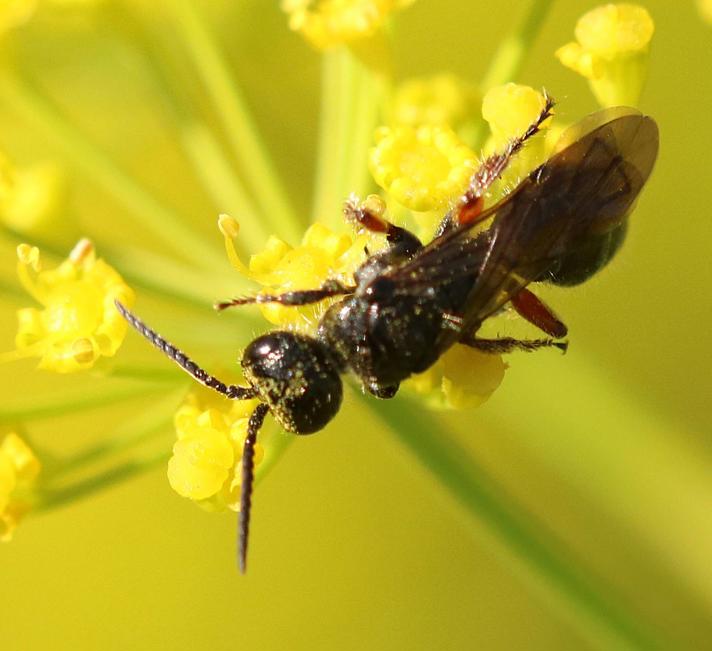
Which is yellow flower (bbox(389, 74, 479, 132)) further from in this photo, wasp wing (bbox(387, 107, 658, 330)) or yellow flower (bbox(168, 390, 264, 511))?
yellow flower (bbox(168, 390, 264, 511))

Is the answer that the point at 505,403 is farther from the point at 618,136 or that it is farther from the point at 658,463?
the point at 618,136

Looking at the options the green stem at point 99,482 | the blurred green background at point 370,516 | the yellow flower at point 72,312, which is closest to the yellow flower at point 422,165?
the yellow flower at point 72,312

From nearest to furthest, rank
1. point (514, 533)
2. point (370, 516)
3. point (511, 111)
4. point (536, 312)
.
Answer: point (511, 111)
point (536, 312)
point (514, 533)
point (370, 516)

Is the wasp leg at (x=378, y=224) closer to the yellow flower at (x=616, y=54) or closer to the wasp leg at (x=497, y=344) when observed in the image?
the wasp leg at (x=497, y=344)

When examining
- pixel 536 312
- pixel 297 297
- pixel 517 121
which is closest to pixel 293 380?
pixel 297 297

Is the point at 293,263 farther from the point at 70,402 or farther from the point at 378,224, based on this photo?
the point at 70,402

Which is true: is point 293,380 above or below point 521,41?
below

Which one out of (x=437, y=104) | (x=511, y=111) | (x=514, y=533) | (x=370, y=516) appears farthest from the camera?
(x=370, y=516)
